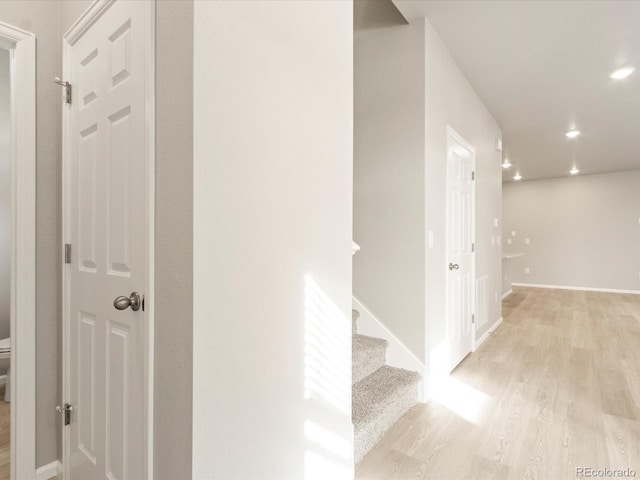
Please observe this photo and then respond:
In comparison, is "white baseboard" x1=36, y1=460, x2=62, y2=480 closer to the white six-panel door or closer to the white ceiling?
the white six-panel door

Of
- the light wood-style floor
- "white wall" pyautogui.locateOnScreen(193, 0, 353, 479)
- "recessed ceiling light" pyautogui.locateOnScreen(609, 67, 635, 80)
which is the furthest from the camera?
"recessed ceiling light" pyautogui.locateOnScreen(609, 67, 635, 80)

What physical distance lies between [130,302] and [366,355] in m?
1.68

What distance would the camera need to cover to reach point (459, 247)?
3.26 metres

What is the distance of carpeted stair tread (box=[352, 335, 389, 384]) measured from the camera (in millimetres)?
2340

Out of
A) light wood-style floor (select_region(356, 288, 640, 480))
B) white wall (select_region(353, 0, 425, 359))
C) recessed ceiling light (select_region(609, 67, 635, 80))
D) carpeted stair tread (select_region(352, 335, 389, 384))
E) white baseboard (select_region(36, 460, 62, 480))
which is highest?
recessed ceiling light (select_region(609, 67, 635, 80))

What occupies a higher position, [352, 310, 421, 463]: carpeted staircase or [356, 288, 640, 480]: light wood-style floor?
[352, 310, 421, 463]: carpeted staircase

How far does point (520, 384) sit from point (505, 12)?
9.27ft

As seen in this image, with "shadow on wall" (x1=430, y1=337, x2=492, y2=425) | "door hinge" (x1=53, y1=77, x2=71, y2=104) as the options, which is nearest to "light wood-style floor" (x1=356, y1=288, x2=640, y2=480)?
"shadow on wall" (x1=430, y1=337, x2=492, y2=425)

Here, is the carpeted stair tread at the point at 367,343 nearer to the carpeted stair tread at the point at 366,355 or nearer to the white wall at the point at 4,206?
the carpeted stair tread at the point at 366,355

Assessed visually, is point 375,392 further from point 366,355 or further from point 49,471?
point 49,471

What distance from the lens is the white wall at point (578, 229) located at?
766cm

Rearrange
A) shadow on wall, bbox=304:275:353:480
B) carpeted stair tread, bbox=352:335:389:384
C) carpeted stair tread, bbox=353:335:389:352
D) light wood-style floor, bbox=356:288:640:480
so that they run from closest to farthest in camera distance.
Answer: shadow on wall, bbox=304:275:353:480, light wood-style floor, bbox=356:288:640:480, carpeted stair tread, bbox=352:335:389:384, carpeted stair tread, bbox=353:335:389:352

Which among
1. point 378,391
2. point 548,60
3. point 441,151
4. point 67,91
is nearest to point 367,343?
point 378,391

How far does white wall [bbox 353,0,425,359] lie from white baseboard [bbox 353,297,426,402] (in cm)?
4
